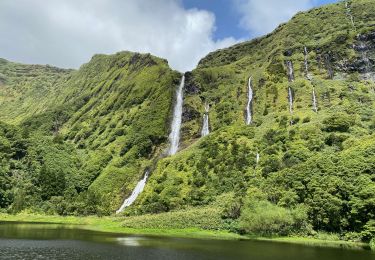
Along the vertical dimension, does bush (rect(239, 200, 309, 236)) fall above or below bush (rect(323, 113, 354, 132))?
below

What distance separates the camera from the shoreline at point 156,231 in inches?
3551

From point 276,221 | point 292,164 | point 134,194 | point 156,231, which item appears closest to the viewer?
point 276,221

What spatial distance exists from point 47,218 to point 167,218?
57.7 m

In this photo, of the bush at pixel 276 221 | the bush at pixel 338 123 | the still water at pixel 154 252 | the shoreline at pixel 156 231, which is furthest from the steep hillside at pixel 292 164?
the still water at pixel 154 252

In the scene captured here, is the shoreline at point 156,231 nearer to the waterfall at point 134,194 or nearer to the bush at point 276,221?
the bush at point 276,221

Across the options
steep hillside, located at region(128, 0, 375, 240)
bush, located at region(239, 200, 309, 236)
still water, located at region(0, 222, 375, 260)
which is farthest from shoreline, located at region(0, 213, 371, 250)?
still water, located at region(0, 222, 375, 260)

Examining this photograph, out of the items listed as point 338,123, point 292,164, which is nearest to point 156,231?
point 292,164

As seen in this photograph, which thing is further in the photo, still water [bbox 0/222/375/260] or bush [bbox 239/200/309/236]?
bush [bbox 239/200/309/236]

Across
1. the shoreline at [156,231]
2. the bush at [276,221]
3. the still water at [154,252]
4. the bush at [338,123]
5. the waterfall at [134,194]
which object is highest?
the bush at [338,123]

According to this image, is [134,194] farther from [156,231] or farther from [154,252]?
[154,252]

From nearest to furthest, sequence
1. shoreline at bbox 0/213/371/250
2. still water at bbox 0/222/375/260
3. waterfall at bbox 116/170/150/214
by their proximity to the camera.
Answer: still water at bbox 0/222/375/260 < shoreline at bbox 0/213/371/250 < waterfall at bbox 116/170/150/214

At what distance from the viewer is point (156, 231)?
11912cm

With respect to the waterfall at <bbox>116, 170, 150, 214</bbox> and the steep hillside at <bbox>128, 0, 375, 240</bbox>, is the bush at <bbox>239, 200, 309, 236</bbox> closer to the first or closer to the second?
the steep hillside at <bbox>128, 0, 375, 240</bbox>

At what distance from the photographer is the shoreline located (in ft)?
296
